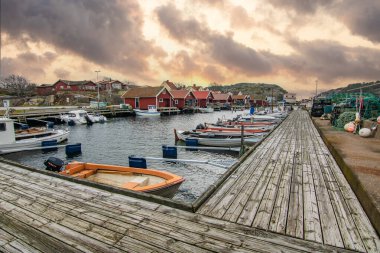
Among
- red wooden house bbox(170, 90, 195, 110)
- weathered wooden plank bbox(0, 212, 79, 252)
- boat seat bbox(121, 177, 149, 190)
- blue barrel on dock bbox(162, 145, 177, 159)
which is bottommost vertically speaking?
blue barrel on dock bbox(162, 145, 177, 159)

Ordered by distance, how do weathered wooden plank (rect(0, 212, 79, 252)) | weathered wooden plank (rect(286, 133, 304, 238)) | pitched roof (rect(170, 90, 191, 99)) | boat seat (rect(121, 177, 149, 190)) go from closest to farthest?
1. weathered wooden plank (rect(0, 212, 79, 252))
2. weathered wooden plank (rect(286, 133, 304, 238))
3. boat seat (rect(121, 177, 149, 190))
4. pitched roof (rect(170, 90, 191, 99))

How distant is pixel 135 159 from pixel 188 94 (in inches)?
2431

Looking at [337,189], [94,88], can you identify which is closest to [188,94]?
[94,88]

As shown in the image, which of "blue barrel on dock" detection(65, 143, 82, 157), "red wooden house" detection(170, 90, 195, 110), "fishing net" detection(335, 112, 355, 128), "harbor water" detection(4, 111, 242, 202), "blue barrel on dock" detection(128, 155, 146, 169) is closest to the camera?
"blue barrel on dock" detection(128, 155, 146, 169)

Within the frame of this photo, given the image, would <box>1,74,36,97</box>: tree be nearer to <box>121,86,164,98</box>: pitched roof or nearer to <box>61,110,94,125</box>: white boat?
<box>121,86,164,98</box>: pitched roof

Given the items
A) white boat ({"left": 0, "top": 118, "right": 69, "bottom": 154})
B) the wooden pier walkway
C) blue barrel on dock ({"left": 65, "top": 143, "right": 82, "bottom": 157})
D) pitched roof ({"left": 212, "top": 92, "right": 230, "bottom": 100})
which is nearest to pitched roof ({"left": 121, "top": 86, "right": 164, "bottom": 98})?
white boat ({"left": 0, "top": 118, "right": 69, "bottom": 154})

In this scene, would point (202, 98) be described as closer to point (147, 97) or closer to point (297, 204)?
point (147, 97)

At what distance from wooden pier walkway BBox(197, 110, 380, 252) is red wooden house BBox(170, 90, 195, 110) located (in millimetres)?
60616

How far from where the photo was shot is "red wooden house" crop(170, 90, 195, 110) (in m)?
67.9

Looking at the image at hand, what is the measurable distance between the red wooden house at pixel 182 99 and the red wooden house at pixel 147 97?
478 centimetres

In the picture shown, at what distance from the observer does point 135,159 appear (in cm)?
1145

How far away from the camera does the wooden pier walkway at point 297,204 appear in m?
3.82

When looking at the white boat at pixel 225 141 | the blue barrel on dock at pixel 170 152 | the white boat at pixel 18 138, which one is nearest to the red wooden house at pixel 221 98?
the white boat at pixel 225 141

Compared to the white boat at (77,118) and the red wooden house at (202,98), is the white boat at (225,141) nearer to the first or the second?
the white boat at (77,118)
